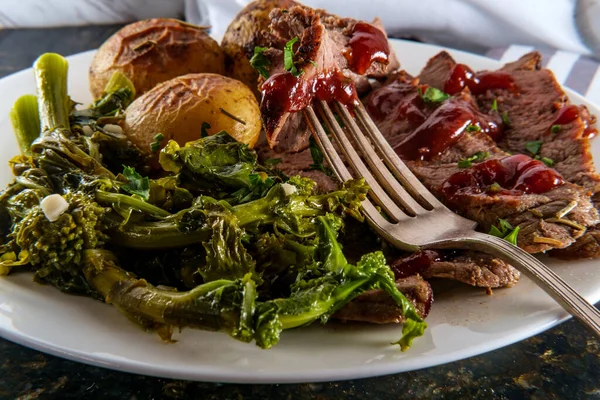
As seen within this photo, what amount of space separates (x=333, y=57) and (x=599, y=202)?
1335mm

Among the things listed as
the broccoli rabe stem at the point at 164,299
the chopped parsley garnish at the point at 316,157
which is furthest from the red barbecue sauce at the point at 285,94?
the broccoli rabe stem at the point at 164,299

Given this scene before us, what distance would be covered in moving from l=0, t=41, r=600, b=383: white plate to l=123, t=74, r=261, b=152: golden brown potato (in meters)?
0.96

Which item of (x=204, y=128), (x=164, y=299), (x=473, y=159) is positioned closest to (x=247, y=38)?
(x=204, y=128)

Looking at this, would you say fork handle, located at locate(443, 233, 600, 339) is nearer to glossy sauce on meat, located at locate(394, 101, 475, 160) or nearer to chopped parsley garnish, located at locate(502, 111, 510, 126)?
glossy sauce on meat, located at locate(394, 101, 475, 160)

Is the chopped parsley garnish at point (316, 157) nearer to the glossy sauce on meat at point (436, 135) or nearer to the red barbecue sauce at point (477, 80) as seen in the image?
the glossy sauce on meat at point (436, 135)

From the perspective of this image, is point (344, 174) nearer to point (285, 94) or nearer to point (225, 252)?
point (285, 94)

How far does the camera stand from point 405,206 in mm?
2512

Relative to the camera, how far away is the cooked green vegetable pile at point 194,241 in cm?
182

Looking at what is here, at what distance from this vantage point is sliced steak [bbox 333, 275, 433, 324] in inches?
78.4

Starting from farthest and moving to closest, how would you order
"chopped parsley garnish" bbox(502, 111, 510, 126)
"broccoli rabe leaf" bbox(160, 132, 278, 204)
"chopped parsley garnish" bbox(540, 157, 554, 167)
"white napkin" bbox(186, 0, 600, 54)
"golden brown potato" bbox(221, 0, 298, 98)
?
1. "white napkin" bbox(186, 0, 600, 54)
2. "golden brown potato" bbox(221, 0, 298, 98)
3. "chopped parsley garnish" bbox(502, 111, 510, 126)
4. "chopped parsley garnish" bbox(540, 157, 554, 167)
5. "broccoli rabe leaf" bbox(160, 132, 278, 204)

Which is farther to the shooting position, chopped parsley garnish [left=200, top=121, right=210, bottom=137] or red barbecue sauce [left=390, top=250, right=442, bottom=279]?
chopped parsley garnish [left=200, top=121, right=210, bottom=137]

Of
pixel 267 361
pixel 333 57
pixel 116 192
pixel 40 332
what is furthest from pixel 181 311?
pixel 333 57

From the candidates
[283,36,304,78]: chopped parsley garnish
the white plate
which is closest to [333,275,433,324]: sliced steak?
the white plate

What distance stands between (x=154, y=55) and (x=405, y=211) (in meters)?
1.76
